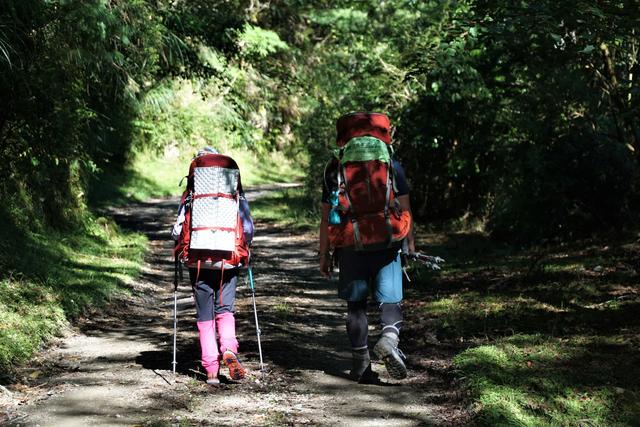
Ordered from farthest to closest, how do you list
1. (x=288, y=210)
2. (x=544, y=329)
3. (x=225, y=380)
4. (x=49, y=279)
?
(x=288, y=210) < (x=49, y=279) < (x=544, y=329) < (x=225, y=380)

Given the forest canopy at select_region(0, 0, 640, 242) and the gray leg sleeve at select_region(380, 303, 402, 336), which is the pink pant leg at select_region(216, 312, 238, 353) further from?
the forest canopy at select_region(0, 0, 640, 242)

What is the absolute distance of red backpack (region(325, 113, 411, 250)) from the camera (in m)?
6.14

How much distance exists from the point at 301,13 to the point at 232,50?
22219mm

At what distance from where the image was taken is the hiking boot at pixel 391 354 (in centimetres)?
605

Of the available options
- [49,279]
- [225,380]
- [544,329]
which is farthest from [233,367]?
[49,279]

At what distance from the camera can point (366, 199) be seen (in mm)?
6148

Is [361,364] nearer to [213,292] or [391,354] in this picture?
[391,354]

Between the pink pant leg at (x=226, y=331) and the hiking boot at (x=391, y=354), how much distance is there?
49.3 inches

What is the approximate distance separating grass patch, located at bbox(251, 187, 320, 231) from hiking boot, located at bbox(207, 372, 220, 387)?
12.7 metres

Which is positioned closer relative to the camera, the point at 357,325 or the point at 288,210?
the point at 357,325

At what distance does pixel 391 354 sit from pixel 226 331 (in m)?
1.42

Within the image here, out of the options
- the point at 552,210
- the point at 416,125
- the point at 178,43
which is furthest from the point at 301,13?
the point at 552,210

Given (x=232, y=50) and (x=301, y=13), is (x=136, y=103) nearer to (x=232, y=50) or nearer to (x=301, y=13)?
(x=232, y=50)

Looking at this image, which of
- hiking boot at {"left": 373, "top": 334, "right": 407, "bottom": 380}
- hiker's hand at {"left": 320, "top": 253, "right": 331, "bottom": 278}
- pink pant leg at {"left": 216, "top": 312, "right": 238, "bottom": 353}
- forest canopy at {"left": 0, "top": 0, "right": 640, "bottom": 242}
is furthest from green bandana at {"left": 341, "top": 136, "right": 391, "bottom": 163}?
forest canopy at {"left": 0, "top": 0, "right": 640, "bottom": 242}
